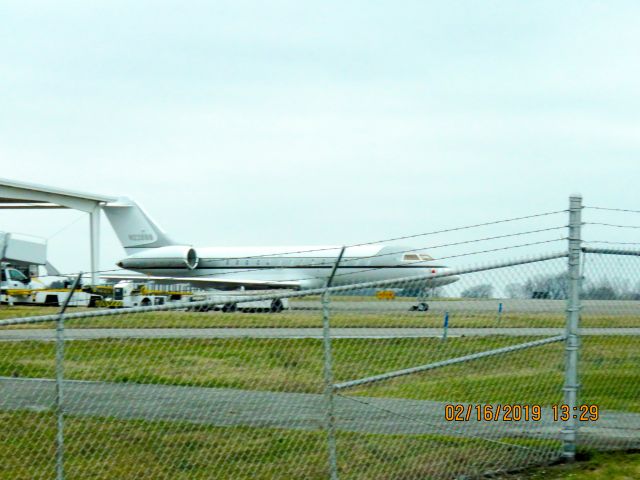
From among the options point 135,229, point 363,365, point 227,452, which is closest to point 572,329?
point 363,365

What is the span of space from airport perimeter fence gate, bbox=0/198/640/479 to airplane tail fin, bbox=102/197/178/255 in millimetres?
42308

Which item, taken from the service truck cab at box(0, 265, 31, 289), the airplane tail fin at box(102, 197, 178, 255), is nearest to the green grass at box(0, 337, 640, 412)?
the service truck cab at box(0, 265, 31, 289)

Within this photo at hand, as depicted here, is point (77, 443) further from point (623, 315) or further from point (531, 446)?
point (623, 315)

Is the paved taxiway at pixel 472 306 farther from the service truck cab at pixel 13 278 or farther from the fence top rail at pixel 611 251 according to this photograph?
the service truck cab at pixel 13 278

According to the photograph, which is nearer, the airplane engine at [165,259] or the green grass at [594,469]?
the green grass at [594,469]

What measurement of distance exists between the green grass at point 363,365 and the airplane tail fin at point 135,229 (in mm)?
42210

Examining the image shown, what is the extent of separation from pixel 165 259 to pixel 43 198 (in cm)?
1057

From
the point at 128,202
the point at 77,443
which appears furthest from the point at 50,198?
the point at 77,443

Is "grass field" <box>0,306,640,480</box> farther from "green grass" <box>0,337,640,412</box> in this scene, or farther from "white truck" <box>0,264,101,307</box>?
"white truck" <box>0,264,101,307</box>

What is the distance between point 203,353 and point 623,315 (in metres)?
4.23

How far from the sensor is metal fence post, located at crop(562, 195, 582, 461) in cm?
810

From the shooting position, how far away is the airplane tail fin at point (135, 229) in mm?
51062
